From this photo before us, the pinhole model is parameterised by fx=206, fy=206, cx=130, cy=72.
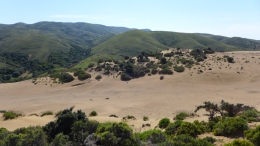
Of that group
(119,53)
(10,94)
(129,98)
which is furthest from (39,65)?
(129,98)

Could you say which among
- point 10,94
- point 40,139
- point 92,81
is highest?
point 40,139

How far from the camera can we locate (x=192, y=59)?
56.5m

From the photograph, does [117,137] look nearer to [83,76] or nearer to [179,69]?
[83,76]

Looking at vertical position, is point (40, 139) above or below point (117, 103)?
above

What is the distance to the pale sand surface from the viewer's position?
94.6 feet

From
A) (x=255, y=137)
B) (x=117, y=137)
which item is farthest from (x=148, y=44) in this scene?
(x=255, y=137)

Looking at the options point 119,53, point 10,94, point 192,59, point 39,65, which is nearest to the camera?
point 10,94

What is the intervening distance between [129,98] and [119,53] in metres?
63.0

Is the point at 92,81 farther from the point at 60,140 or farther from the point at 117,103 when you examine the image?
the point at 60,140

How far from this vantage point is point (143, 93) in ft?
127

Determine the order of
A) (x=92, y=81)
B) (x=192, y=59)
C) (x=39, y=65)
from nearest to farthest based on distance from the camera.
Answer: (x=92, y=81) < (x=192, y=59) < (x=39, y=65)

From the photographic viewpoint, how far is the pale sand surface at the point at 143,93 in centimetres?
2883

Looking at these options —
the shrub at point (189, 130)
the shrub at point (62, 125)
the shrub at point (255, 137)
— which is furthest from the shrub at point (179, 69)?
the shrub at point (255, 137)

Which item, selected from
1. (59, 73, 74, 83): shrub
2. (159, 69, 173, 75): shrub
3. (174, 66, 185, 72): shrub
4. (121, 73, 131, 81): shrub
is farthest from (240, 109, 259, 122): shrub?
(59, 73, 74, 83): shrub
